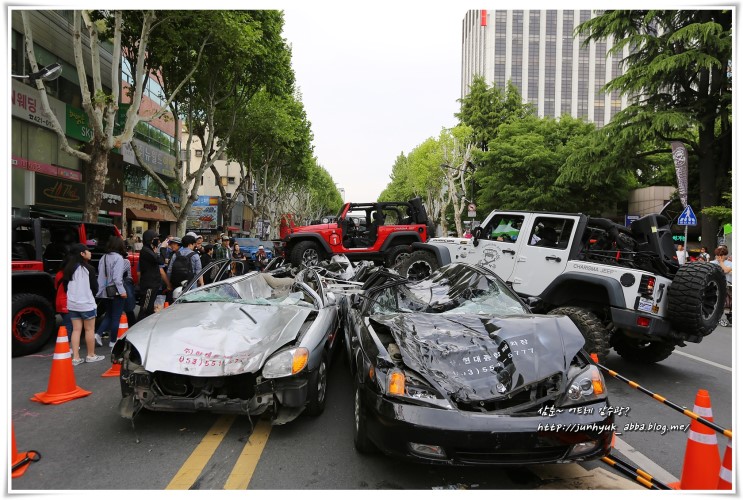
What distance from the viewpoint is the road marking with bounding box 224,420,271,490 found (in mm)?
3105

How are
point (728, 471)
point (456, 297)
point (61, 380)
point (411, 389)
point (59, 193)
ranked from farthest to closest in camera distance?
point (59, 193) → point (456, 297) → point (61, 380) → point (411, 389) → point (728, 471)

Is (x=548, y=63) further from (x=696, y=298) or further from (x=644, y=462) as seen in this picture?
(x=644, y=462)

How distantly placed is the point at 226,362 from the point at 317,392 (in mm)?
930

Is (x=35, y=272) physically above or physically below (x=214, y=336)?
above

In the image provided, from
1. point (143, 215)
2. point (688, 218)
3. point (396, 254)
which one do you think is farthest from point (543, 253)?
point (143, 215)

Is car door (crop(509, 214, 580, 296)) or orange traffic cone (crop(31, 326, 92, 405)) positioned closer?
orange traffic cone (crop(31, 326, 92, 405))

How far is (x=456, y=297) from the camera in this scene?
5.05m

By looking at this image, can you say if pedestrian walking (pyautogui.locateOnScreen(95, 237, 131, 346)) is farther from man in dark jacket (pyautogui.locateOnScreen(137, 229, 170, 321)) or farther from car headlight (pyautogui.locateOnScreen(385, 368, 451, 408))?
car headlight (pyautogui.locateOnScreen(385, 368, 451, 408))

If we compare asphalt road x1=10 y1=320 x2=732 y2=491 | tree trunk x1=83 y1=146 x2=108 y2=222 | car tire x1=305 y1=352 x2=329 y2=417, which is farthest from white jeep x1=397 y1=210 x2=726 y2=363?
tree trunk x1=83 y1=146 x2=108 y2=222

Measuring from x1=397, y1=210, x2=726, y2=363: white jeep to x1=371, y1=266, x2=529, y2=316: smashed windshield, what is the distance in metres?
0.62

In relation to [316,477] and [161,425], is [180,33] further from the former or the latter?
[316,477]

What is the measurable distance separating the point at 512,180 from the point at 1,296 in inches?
1126

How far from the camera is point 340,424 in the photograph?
4152 mm

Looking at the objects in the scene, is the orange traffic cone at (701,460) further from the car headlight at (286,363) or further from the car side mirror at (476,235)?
the car side mirror at (476,235)
